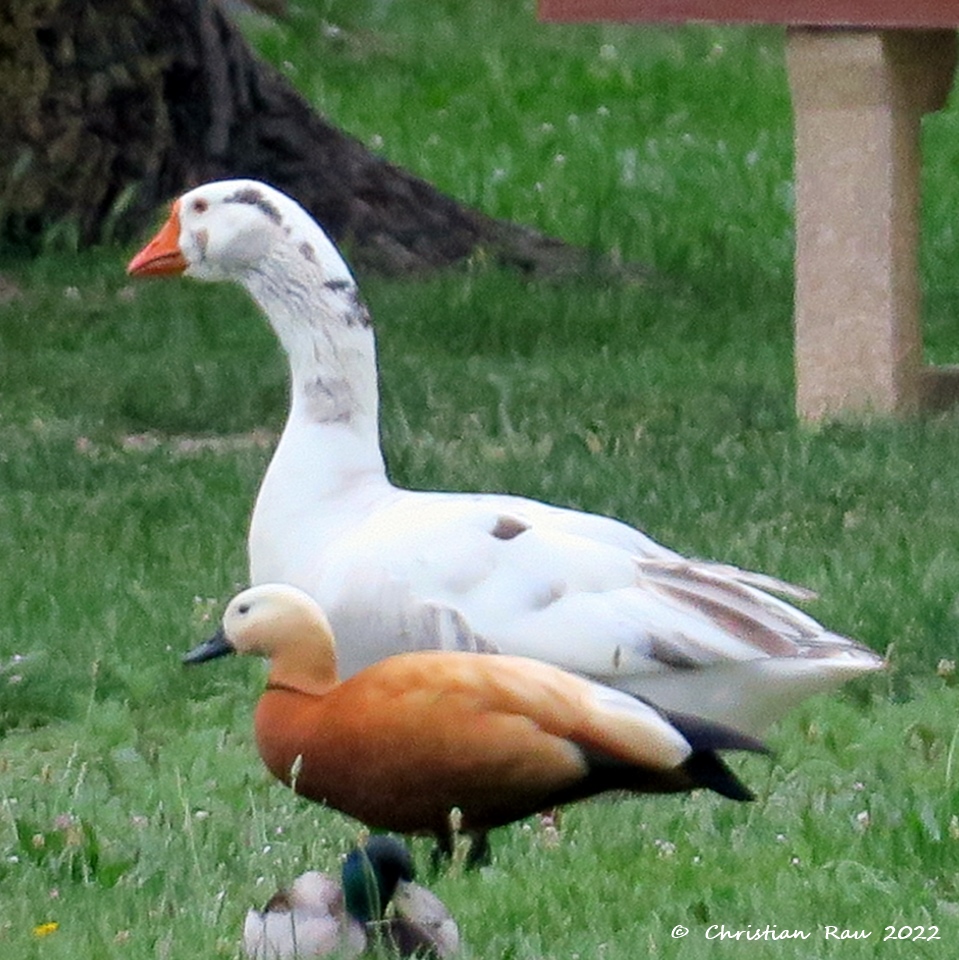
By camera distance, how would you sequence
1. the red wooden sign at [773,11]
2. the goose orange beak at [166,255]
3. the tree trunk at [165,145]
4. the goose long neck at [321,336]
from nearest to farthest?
the goose long neck at [321,336] < the goose orange beak at [166,255] < the red wooden sign at [773,11] < the tree trunk at [165,145]

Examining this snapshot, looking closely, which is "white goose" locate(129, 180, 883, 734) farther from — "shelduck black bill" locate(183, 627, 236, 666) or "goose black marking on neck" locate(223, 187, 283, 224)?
"goose black marking on neck" locate(223, 187, 283, 224)

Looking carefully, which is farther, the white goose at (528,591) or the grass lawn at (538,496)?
the white goose at (528,591)

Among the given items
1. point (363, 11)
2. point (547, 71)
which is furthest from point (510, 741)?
point (363, 11)

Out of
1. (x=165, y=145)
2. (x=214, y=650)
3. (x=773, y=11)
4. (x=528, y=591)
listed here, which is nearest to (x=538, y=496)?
(x=773, y=11)

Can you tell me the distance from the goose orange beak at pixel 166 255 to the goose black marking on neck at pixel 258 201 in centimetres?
15

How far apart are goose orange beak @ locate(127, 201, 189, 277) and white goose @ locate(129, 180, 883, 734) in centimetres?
47

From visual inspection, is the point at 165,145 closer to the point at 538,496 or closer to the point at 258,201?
the point at 538,496

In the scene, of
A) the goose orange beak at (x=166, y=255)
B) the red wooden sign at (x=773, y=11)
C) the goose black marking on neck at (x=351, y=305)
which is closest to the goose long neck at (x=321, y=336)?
the goose black marking on neck at (x=351, y=305)

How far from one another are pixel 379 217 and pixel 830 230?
3636mm

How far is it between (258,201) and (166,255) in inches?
9.7

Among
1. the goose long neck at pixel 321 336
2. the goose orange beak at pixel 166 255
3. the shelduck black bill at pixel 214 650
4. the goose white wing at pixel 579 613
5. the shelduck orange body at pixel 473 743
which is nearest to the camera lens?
the shelduck orange body at pixel 473 743

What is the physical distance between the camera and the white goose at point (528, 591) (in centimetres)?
445

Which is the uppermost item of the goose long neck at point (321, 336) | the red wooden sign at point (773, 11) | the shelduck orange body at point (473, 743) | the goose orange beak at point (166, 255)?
the red wooden sign at point (773, 11)

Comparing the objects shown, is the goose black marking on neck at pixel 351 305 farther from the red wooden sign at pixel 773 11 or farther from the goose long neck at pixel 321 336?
the red wooden sign at pixel 773 11
